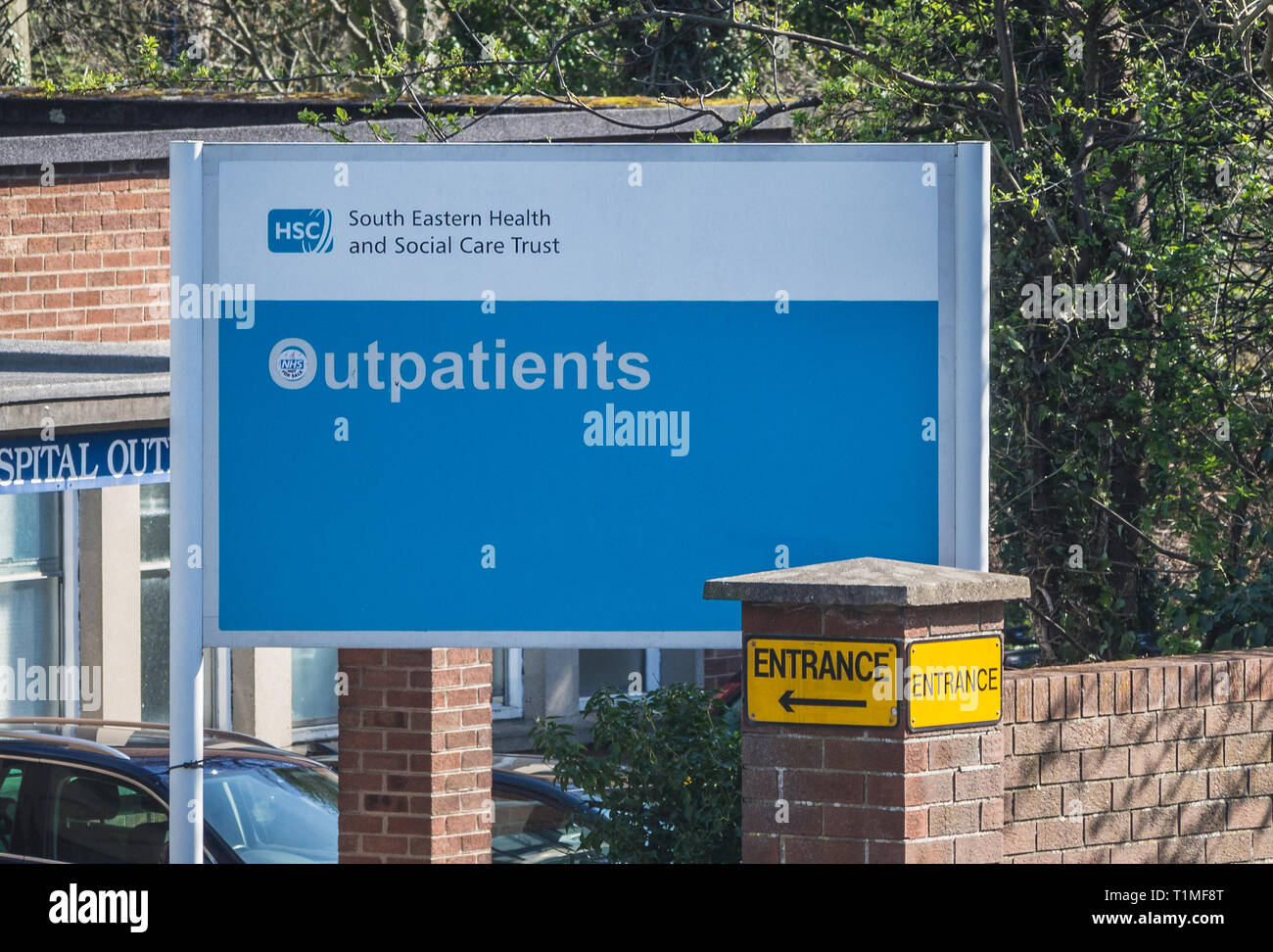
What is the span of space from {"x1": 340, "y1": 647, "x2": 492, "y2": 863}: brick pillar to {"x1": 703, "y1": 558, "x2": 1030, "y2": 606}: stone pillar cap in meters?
2.08

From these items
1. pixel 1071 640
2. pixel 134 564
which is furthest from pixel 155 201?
pixel 1071 640

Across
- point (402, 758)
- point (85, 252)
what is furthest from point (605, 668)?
point (402, 758)

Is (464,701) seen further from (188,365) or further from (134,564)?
(134,564)

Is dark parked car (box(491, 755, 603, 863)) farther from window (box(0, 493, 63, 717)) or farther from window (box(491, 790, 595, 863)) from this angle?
window (box(0, 493, 63, 717))

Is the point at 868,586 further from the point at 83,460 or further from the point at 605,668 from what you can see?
the point at 605,668

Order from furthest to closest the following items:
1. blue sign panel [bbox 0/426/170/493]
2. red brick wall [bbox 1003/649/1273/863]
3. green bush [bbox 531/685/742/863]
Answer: blue sign panel [bbox 0/426/170/493] < green bush [bbox 531/685/742/863] < red brick wall [bbox 1003/649/1273/863]

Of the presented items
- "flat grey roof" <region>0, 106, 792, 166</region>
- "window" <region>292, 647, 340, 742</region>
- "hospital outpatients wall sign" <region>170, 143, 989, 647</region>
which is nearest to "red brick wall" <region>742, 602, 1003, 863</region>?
"hospital outpatients wall sign" <region>170, 143, 989, 647</region>

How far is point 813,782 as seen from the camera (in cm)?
496

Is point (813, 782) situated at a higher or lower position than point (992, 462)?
lower

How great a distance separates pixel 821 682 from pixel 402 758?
2445 mm

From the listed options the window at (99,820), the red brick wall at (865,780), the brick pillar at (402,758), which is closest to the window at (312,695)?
the window at (99,820)

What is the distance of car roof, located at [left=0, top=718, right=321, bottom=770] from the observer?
814cm

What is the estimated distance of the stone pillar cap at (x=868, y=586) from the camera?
477 centimetres
